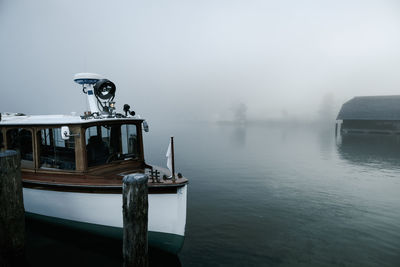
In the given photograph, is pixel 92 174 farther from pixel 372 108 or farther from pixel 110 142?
pixel 372 108

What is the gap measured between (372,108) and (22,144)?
215 feet

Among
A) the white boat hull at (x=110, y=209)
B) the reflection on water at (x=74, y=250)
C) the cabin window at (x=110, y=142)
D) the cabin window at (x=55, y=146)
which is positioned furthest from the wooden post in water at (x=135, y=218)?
the cabin window at (x=55, y=146)

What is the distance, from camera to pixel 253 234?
849cm

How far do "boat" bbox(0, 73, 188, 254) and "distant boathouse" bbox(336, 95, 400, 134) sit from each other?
5626 centimetres

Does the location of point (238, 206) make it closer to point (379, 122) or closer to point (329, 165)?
point (329, 165)

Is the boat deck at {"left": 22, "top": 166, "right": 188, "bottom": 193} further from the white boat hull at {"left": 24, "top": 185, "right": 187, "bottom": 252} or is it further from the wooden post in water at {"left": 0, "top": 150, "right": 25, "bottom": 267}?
the wooden post in water at {"left": 0, "top": 150, "right": 25, "bottom": 267}

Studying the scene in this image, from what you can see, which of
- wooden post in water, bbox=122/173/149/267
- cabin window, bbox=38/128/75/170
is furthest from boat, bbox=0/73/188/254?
wooden post in water, bbox=122/173/149/267

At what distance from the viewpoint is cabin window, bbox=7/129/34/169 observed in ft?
28.5

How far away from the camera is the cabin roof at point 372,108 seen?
Answer: 50.7 metres

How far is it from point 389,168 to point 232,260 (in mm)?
22071

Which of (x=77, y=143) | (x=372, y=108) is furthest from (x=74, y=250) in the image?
(x=372, y=108)

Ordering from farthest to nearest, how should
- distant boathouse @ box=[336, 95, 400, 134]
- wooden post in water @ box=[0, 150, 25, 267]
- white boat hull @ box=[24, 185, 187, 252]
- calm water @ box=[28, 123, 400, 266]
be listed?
1. distant boathouse @ box=[336, 95, 400, 134]
2. calm water @ box=[28, 123, 400, 266]
3. white boat hull @ box=[24, 185, 187, 252]
4. wooden post in water @ box=[0, 150, 25, 267]

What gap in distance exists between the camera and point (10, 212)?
577cm

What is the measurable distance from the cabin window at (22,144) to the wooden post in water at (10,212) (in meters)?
3.06
